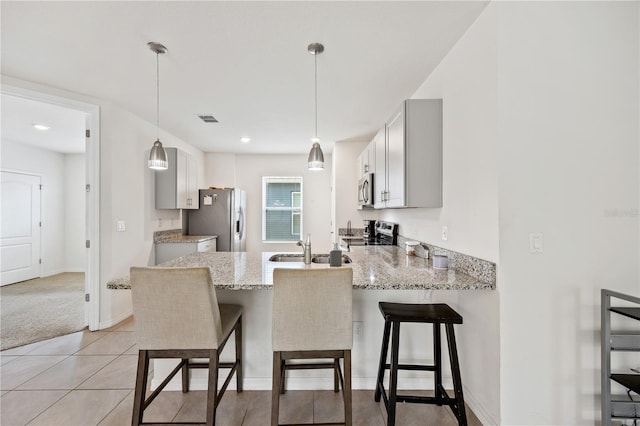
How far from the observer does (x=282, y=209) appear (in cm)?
605

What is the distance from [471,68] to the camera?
1.79 meters

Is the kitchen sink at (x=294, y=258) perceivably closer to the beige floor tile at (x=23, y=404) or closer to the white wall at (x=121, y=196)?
the beige floor tile at (x=23, y=404)

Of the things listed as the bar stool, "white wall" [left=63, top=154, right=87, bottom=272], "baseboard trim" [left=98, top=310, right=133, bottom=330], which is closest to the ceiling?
the bar stool

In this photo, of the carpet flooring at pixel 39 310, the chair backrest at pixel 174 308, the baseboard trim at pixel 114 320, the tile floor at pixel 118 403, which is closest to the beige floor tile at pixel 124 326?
the baseboard trim at pixel 114 320

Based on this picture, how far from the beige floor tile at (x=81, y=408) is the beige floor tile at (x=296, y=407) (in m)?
1.14

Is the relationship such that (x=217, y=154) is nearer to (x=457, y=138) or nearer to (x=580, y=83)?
(x=457, y=138)

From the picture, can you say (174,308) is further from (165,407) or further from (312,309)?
(165,407)

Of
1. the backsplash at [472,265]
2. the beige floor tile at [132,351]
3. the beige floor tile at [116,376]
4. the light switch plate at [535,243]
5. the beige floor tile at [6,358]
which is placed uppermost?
the light switch plate at [535,243]

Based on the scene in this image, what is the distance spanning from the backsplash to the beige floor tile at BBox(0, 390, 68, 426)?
2.90 meters

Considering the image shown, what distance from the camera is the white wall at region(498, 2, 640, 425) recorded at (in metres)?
1.53

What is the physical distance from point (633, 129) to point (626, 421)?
5.35 ft

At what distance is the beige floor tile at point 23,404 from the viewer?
1.77m

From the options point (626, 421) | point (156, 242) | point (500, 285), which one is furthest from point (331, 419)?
point (156, 242)

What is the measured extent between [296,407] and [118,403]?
1.22 meters
